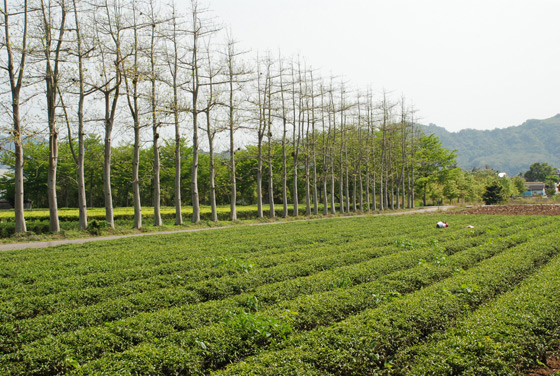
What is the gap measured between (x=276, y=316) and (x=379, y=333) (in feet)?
5.90

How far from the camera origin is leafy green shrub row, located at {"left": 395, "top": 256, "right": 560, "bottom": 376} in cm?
505

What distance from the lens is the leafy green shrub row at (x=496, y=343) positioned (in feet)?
16.6

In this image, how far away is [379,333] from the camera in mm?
5875

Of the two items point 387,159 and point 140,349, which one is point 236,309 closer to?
point 140,349

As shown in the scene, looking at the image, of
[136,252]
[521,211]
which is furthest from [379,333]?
[521,211]

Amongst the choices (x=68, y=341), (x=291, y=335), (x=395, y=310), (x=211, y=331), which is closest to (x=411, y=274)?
(x=395, y=310)

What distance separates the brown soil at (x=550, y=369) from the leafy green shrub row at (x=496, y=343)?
0.08 meters

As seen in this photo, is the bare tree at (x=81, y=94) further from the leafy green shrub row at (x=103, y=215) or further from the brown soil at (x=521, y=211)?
the brown soil at (x=521, y=211)

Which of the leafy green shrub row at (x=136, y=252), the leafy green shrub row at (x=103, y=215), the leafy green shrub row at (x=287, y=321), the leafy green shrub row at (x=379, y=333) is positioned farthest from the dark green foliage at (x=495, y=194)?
the leafy green shrub row at (x=379, y=333)

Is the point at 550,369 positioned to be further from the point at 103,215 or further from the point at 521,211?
the point at 521,211

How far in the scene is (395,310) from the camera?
6.82 m

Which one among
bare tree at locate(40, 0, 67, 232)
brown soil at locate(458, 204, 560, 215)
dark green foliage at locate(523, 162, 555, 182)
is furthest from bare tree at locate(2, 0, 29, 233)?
dark green foliage at locate(523, 162, 555, 182)

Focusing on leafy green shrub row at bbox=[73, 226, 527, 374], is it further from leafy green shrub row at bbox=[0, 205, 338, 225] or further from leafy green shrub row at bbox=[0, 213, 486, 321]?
leafy green shrub row at bbox=[0, 205, 338, 225]

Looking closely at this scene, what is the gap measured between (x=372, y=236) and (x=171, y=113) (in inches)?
587
